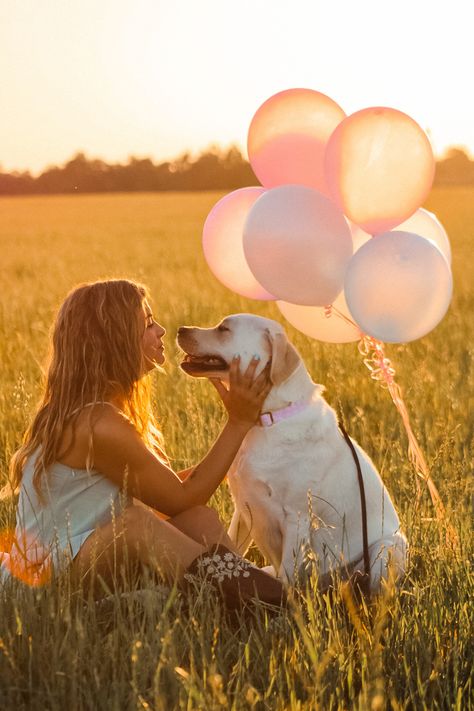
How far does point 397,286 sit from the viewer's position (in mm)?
3617

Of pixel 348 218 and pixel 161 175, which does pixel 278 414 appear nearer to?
pixel 348 218

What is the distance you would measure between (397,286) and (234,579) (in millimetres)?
1349

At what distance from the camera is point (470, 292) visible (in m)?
14.4

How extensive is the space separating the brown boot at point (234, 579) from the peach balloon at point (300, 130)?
1.74 metres

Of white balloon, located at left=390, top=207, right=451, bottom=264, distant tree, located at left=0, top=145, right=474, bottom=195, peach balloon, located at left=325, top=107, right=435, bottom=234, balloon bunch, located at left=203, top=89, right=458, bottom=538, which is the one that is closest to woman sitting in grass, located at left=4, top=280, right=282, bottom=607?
balloon bunch, located at left=203, top=89, right=458, bottom=538

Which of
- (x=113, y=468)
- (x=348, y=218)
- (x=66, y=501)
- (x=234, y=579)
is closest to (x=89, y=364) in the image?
(x=113, y=468)

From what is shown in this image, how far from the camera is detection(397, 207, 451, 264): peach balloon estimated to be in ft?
14.0

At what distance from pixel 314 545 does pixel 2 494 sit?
1.41m

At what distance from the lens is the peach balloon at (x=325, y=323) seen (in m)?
4.31

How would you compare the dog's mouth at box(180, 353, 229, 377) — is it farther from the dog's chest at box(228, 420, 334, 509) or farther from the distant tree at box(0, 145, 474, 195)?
the distant tree at box(0, 145, 474, 195)

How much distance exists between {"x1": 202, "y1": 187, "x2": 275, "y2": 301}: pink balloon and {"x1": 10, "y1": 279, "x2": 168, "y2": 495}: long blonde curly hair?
0.65m

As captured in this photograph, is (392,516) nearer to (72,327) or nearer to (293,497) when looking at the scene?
(293,497)

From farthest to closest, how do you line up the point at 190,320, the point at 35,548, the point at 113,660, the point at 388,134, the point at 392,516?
the point at 190,320 → the point at 392,516 → the point at 388,134 → the point at 35,548 → the point at 113,660

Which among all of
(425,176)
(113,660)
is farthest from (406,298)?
(113,660)
